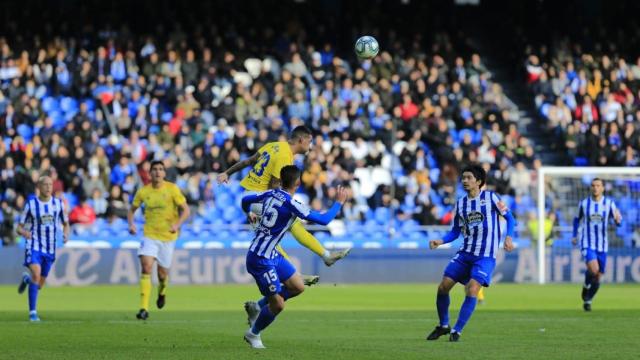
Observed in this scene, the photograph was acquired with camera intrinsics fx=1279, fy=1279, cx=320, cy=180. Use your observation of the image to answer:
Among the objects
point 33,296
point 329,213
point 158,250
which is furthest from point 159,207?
point 329,213

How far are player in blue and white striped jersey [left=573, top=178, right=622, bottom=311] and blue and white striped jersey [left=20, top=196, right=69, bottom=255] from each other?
8.26 m

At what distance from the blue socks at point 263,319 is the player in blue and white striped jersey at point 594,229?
8.68 meters

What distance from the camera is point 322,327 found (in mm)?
16062

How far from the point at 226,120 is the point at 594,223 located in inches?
472

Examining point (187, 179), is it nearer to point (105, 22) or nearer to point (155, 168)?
point (105, 22)

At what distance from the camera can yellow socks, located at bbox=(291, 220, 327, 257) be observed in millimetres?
12906

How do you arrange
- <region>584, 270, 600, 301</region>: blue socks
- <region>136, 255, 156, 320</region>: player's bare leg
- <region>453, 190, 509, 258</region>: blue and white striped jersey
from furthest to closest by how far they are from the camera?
<region>584, 270, 600, 301</region>: blue socks, <region>136, 255, 156, 320</region>: player's bare leg, <region>453, 190, 509, 258</region>: blue and white striped jersey

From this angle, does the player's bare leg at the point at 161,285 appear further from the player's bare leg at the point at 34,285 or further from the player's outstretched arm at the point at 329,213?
the player's outstretched arm at the point at 329,213

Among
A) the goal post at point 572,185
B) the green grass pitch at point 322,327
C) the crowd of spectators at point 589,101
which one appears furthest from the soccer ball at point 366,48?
the crowd of spectators at point 589,101

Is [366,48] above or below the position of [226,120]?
above

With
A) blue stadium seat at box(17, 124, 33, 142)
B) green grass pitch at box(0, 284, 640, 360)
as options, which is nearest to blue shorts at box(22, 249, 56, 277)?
green grass pitch at box(0, 284, 640, 360)

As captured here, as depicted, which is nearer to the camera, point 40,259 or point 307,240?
point 307,240

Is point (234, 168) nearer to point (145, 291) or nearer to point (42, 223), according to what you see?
point (145, 291)

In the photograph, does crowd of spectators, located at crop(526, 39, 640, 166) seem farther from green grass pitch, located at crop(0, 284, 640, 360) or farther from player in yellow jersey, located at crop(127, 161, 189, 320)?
player in yellow jersey, located at crop(127, 161, 189, 320)
